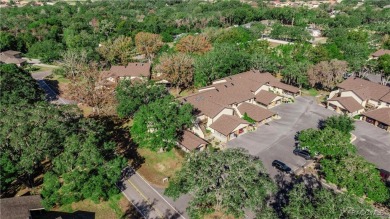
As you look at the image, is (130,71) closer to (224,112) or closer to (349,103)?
(224,112)

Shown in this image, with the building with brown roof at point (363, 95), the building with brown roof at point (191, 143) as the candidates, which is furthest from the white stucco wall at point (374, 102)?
the building with brown roof at point (191, 143)

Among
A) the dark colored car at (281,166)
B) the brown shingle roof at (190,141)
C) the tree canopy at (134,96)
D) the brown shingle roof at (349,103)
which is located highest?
the tree canopy at (134,96)

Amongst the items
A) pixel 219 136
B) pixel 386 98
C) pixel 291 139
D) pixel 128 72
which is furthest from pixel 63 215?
pixel 386 98

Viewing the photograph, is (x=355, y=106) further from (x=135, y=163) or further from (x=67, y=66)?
(x=67, y=66)

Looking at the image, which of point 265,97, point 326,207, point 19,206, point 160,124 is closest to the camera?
point 326,207

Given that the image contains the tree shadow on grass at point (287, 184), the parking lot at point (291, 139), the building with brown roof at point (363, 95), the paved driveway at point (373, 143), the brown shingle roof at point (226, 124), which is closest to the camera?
the tree shadow on grass at point (287, 184)

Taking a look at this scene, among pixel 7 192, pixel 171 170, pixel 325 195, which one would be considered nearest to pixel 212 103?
pixel 171 170

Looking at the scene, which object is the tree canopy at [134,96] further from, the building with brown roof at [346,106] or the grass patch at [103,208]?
the building with brown roof at [346,106]
